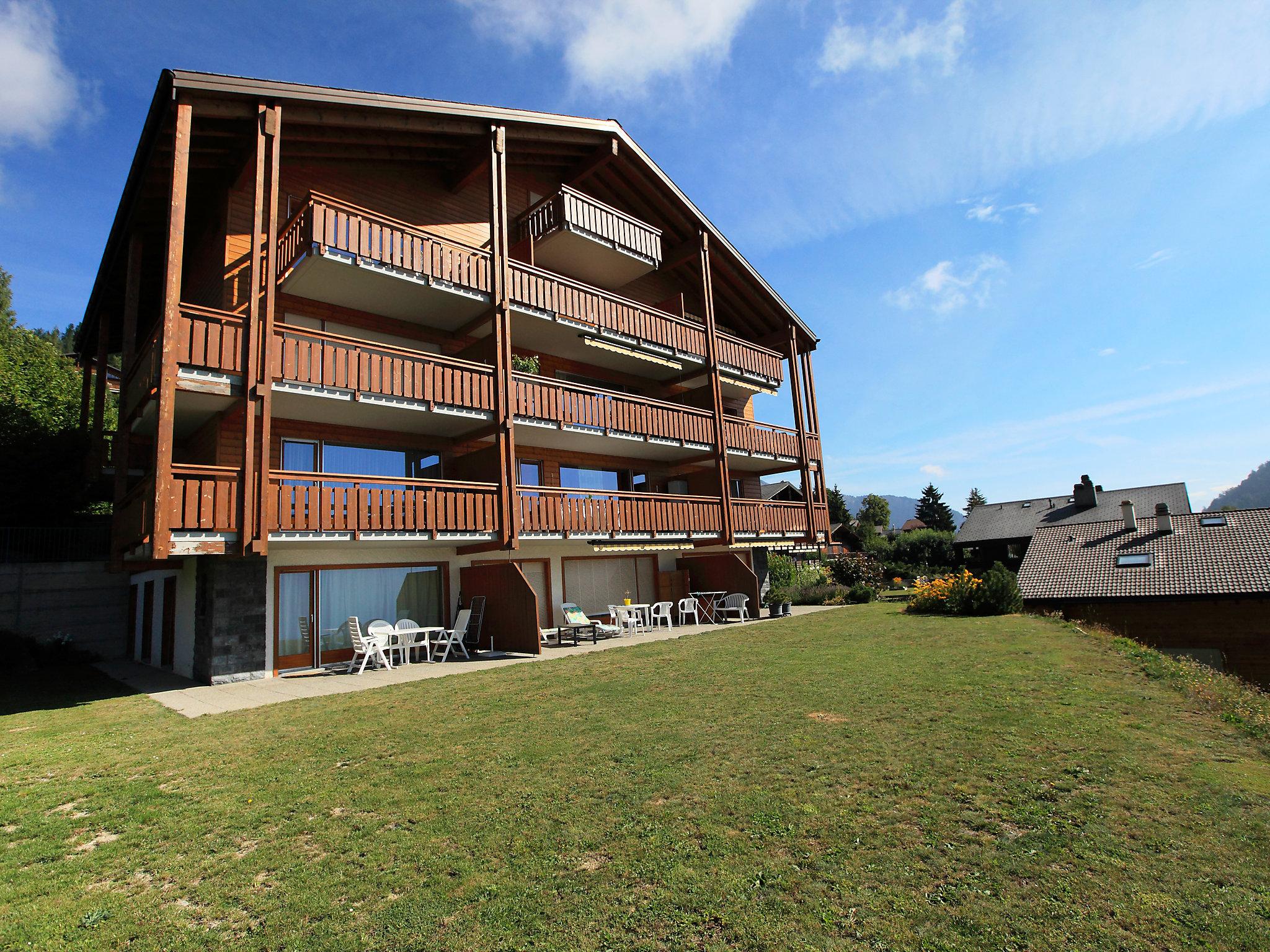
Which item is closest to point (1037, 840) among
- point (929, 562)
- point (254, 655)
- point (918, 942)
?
point (918, 942)

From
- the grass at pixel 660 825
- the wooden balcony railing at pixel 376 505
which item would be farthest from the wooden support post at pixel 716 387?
the grass at pixel 660 825

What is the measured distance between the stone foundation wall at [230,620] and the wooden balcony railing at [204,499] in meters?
1.60

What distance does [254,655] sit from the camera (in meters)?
12.4

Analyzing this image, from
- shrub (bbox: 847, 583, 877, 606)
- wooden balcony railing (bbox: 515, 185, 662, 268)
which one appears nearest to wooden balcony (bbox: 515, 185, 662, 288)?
wooden balcony railing (bbox: 515, 185, 662, 268)

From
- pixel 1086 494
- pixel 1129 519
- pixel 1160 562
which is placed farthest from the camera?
pixel 1086 494

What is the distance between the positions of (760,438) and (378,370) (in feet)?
45.7

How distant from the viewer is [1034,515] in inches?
1939

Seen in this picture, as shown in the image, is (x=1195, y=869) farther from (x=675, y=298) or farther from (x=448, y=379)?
(x=675, y=298)

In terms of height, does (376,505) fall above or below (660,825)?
above

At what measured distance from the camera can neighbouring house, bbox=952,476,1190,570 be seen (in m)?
45.7

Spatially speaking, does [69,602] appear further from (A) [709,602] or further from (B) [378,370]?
(A) [709,602]

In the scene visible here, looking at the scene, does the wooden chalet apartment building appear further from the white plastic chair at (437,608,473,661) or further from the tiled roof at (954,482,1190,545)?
the tiled roof at (954,482,1190,545)

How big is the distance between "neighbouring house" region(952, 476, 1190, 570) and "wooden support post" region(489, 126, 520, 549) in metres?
40.6

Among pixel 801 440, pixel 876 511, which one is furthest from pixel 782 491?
pixel 876 511
